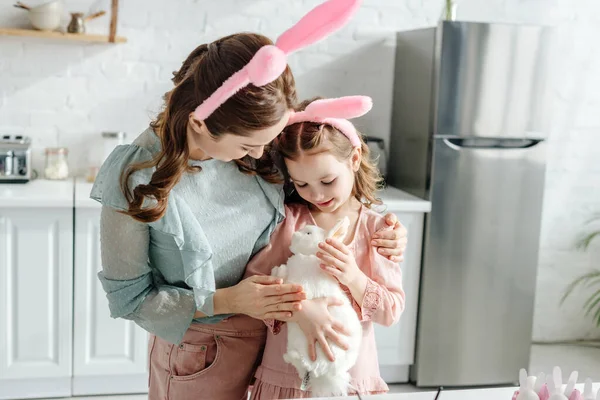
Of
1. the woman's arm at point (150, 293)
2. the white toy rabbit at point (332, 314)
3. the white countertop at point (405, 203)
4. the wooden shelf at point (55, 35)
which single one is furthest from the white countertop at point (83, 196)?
the white toy rabbit at point (332, 314)

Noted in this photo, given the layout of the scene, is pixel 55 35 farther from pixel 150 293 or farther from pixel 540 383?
pixel 540 383

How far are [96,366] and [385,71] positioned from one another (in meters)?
1.88

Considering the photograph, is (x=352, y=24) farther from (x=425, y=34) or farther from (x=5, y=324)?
(x=5, y=324)

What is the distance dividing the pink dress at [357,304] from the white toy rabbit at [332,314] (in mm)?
49

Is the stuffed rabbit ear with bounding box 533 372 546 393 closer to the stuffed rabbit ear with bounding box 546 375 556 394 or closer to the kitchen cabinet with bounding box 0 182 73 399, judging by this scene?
the stuffed rabbit ear with bounding box 546 375 556 394

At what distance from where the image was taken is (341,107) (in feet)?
5.24

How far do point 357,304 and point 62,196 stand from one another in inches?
67.3

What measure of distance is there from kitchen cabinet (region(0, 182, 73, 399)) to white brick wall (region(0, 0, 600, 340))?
509 millimetres

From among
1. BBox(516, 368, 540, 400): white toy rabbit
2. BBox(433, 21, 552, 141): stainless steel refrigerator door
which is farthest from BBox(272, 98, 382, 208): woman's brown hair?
BBox(433, 21, 552, 141): stainless steel refrigerator door

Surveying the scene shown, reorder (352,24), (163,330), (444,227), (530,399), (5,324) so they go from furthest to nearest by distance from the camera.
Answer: (352,24)
(444,227)
(5,324)
(163,330)
(530,399)

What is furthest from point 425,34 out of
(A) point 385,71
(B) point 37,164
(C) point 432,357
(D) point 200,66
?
(D) point 200,66

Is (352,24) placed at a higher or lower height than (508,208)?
higher

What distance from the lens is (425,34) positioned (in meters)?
3.34

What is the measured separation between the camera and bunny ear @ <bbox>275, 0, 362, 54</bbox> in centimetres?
125
